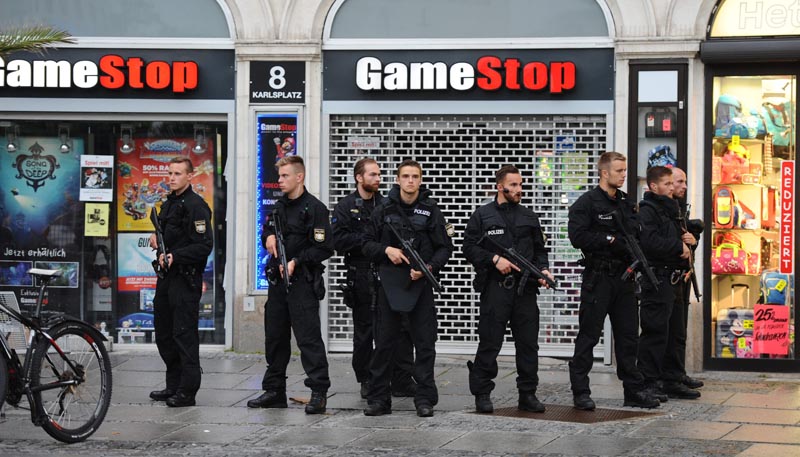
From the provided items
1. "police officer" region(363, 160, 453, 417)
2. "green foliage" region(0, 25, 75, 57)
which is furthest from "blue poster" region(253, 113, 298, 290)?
"police officer" region(363, 160, 453, 417)

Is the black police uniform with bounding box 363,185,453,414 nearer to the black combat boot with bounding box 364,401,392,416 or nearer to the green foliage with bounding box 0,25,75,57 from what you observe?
the black combat boot with bounding box 364,401,392,416

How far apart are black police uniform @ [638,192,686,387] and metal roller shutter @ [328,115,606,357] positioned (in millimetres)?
2525

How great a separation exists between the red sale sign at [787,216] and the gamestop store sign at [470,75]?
6.13 ft

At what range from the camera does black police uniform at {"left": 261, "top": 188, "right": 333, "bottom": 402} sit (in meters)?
9.57

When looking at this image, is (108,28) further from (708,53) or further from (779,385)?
(779,385)

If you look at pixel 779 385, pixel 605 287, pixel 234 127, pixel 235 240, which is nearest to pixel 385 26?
pixel 234 127

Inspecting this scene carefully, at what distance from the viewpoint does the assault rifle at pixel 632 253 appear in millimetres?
9594

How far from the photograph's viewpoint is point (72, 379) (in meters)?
8.43

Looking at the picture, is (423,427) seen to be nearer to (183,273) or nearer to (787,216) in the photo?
(183,273)

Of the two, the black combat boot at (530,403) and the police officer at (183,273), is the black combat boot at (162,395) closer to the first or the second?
the police officer at (183,273)

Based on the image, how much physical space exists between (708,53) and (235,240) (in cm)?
506

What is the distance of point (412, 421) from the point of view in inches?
363

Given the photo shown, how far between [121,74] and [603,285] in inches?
228

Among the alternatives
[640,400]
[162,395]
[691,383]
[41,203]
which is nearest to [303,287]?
[162,395]
